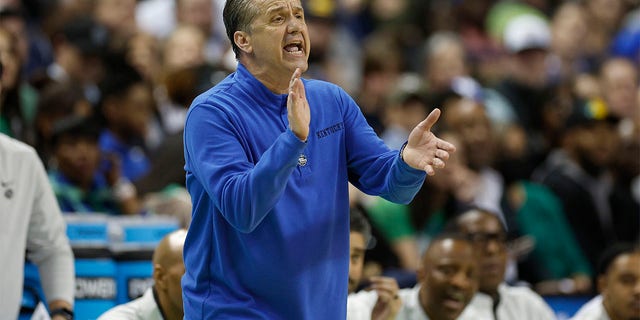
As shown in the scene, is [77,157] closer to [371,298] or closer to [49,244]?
[49,244]

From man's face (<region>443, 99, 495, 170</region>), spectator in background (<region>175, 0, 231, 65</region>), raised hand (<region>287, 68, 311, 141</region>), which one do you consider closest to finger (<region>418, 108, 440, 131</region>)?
raised hand (<region>287, 68, 311, 141</region>)

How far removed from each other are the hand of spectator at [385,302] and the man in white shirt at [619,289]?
145 cm

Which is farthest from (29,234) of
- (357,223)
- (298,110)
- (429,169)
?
(429,169)

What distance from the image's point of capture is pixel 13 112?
306 inches

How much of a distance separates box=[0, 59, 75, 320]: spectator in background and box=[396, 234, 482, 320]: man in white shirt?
5.78 feet

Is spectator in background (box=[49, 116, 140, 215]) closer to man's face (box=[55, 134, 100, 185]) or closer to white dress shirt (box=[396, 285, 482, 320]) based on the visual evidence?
man's face (box=[55, 134, 100, 185])

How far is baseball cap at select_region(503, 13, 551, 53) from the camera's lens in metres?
11.9

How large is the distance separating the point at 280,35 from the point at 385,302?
2201mm

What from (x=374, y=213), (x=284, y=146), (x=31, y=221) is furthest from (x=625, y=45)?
(x=284, y=146)

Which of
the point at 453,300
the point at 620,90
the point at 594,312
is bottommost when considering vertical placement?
the point at 620,90

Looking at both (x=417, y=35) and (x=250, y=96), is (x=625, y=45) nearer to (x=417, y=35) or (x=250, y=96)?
(x=417, y=35)

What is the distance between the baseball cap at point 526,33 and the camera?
1188 cm

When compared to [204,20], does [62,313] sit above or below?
above

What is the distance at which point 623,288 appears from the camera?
6.79 metres
